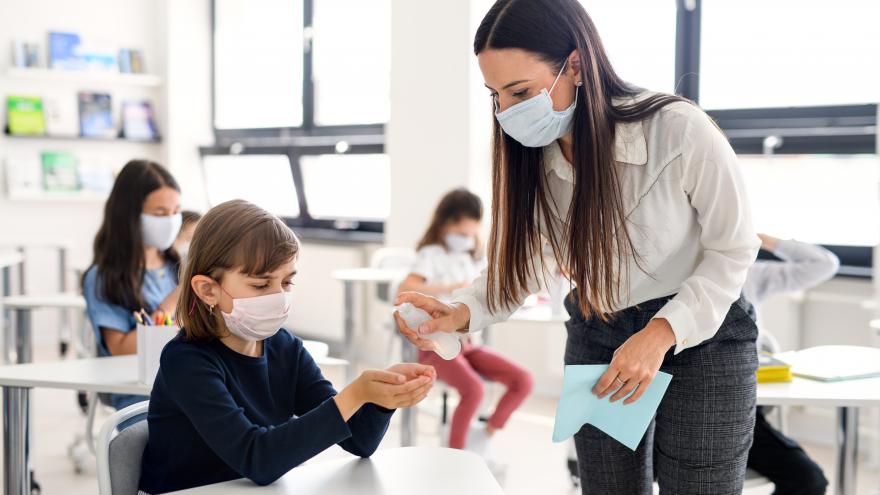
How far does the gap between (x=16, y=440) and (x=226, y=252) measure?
3.19 feet

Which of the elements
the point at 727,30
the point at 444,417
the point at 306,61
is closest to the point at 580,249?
the point at 444,417

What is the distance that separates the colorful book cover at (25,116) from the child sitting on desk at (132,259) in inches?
139

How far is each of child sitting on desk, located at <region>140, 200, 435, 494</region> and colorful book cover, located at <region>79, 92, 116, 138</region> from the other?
5.11 m

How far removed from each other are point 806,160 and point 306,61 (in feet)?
11.0

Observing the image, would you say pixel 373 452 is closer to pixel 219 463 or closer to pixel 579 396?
pixel 219 463

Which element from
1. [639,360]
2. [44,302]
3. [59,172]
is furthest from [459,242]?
[59,172]

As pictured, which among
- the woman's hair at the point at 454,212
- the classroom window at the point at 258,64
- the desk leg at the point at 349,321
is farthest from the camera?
the classroom window at the point at 258,64

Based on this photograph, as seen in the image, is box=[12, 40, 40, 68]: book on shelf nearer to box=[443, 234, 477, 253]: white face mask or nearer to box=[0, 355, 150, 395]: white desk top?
box=[443, 234, 477, 253]: white face mask

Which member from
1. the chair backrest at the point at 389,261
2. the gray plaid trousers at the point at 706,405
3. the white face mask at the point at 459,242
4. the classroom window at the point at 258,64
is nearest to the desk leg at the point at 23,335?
the chair backrest at the point at 389,261

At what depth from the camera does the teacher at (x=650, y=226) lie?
1.29 m

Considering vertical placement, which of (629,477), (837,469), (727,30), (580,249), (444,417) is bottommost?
(444,417)

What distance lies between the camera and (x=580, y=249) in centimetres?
138

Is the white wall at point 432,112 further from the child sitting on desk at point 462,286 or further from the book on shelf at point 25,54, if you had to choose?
the book on shelf at point 25,54

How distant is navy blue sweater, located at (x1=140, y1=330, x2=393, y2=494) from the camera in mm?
1359
